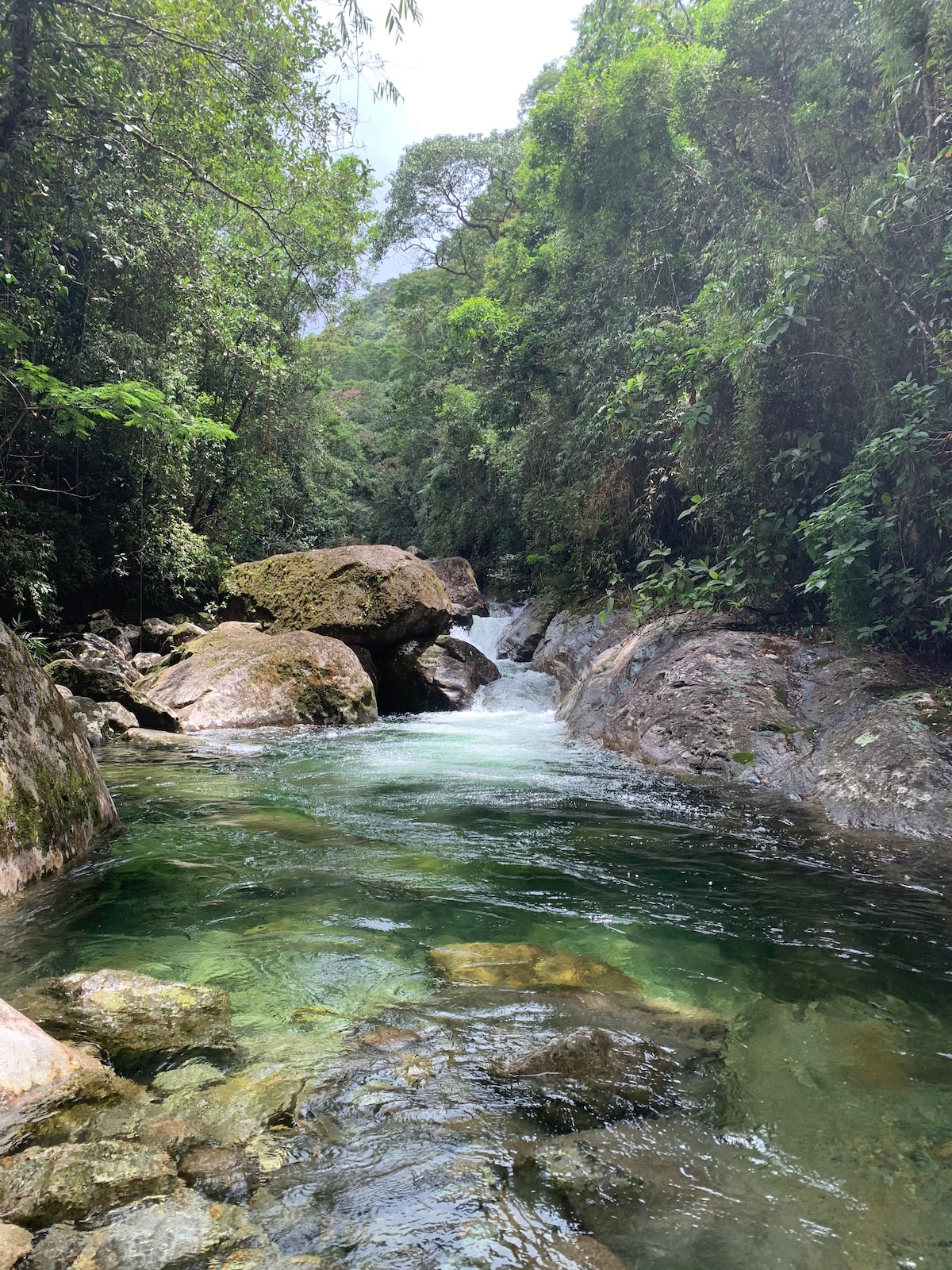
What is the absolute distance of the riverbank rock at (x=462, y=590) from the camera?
18.5 meters

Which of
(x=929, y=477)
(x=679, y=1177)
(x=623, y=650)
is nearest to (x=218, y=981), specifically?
(x=679, y=1177)

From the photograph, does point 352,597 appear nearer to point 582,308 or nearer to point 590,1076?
point 582,308

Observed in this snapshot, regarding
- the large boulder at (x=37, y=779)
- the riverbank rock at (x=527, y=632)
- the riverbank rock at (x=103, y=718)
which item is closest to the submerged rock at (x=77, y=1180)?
the large boulder at (x=37, y=779)

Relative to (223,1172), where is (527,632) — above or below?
above

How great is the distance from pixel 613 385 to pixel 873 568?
7731 mm

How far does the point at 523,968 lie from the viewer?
275 centimetres

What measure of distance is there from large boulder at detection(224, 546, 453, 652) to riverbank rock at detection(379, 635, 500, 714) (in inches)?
13.9

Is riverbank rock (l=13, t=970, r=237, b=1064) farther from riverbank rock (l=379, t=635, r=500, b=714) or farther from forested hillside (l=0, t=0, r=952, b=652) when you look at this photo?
riverbank rock (l=379, t=635, r=500, b=714)

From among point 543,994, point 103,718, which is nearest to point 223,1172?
point 543,994

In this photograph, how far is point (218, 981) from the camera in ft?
8.63

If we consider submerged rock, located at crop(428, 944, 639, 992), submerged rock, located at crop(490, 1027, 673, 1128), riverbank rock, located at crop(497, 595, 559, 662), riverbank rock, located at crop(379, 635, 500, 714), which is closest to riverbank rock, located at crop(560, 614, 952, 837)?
submerged rock, located at crop(428, 944, 639, 992)

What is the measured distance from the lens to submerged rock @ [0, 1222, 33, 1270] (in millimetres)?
1308

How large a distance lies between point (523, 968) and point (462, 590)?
16.5 meters

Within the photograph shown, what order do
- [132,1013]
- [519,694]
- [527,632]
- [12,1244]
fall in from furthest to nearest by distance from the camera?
1. [527,632]
2. [519,694]
3. [132,1013]
4. [12,1244]
